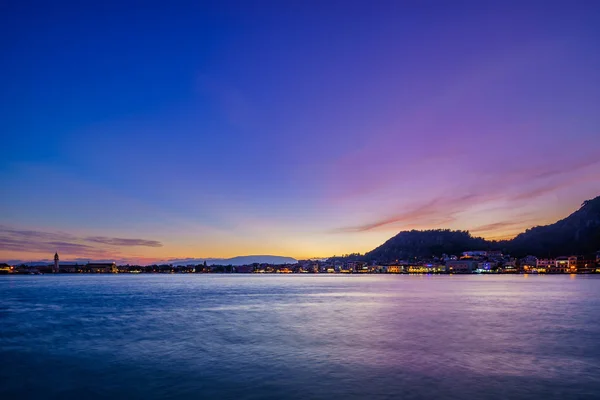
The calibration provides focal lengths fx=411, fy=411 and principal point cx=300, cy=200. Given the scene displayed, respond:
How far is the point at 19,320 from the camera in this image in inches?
1620

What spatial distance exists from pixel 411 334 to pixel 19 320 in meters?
37.9

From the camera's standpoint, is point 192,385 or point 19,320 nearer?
point 192,385

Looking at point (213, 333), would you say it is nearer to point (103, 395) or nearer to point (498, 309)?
point (103, 395)

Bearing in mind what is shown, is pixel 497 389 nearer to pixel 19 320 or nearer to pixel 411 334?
pixel 411 334

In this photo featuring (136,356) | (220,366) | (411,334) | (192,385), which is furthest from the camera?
(411,334)

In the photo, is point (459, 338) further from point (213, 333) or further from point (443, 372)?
point (213, 333)

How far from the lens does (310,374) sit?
1900 cm

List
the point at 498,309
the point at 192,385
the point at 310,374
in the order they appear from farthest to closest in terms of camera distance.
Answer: the point at 498,309, the point at 310,374, the point at 192,385

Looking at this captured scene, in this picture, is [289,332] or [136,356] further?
[289,332]

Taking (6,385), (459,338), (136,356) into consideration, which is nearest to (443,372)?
(459,338)

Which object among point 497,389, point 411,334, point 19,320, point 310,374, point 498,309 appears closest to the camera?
point 497,389

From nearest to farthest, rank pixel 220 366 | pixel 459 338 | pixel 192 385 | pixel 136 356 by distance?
pixel 192 385
pixel 220 366
pixel 136 356
pixel 459 338

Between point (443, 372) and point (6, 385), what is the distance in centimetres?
1980

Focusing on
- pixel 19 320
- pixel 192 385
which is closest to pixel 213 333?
pixel 192 385
